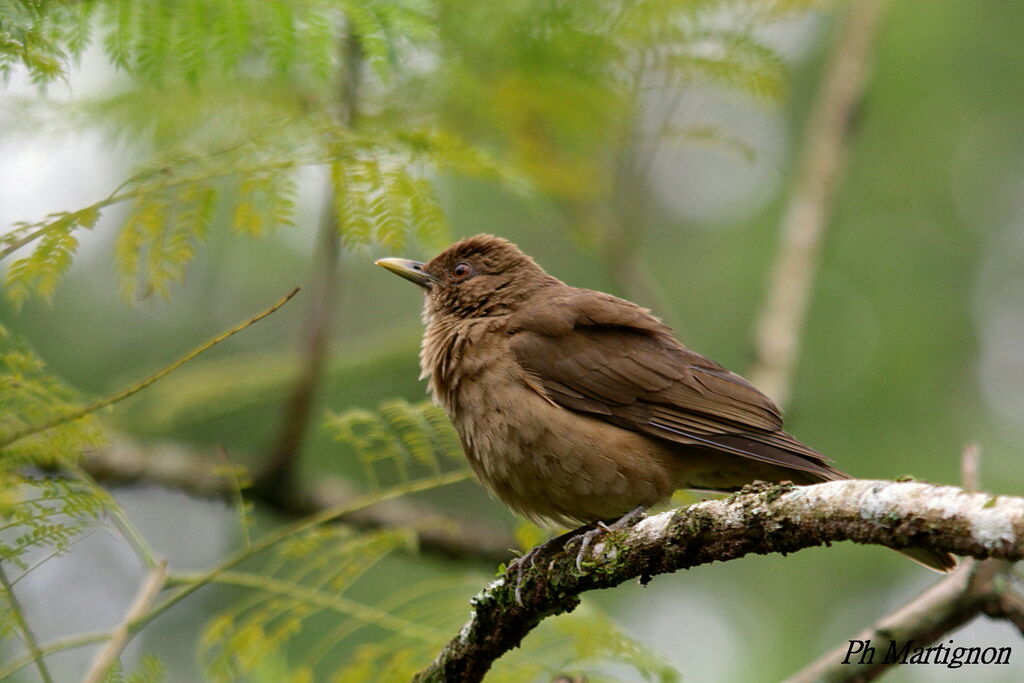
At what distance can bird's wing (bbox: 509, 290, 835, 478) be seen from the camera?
443 centimetres

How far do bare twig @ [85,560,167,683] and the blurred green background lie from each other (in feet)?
9.60

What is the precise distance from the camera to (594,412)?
463 cm

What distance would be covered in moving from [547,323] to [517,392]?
0.49m

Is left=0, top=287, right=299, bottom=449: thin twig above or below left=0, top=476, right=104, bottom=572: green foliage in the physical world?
above

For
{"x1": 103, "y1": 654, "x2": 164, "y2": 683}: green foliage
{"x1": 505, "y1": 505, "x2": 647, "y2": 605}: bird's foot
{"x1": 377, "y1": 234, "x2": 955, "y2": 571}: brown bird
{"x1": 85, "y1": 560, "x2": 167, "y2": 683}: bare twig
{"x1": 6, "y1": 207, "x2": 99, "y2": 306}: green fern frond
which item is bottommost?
{"x1": 103, "y1": 654, "x2": 164, "y2": 683}: green foliage

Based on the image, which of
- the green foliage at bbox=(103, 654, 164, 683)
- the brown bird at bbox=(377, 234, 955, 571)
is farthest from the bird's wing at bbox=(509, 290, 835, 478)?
the green foliage at bbox=(103, 654, 164, 683)

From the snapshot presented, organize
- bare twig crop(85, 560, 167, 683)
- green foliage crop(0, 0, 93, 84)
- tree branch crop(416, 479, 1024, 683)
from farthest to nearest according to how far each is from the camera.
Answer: bare twig crop(85, 560, 167, 683), green foliage crop(0, 0, 93, 84), tree branch crop(416, 479, 1024, 683)

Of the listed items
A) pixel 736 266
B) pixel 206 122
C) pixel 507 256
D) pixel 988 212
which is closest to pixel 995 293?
pixel 988 212

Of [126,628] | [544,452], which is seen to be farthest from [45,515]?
[544,452]

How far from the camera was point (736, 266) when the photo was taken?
9.03m

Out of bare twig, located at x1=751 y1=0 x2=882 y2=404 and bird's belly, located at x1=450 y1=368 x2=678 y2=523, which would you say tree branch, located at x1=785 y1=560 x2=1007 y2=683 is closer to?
bird's belly, located at x1=450 y1=368 x2=678 y2=523

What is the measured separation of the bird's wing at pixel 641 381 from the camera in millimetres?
4434

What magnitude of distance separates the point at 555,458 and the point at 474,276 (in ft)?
5.09

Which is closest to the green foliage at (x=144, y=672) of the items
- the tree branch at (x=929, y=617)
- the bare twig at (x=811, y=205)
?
the tree branch at (x=929, y=617)
